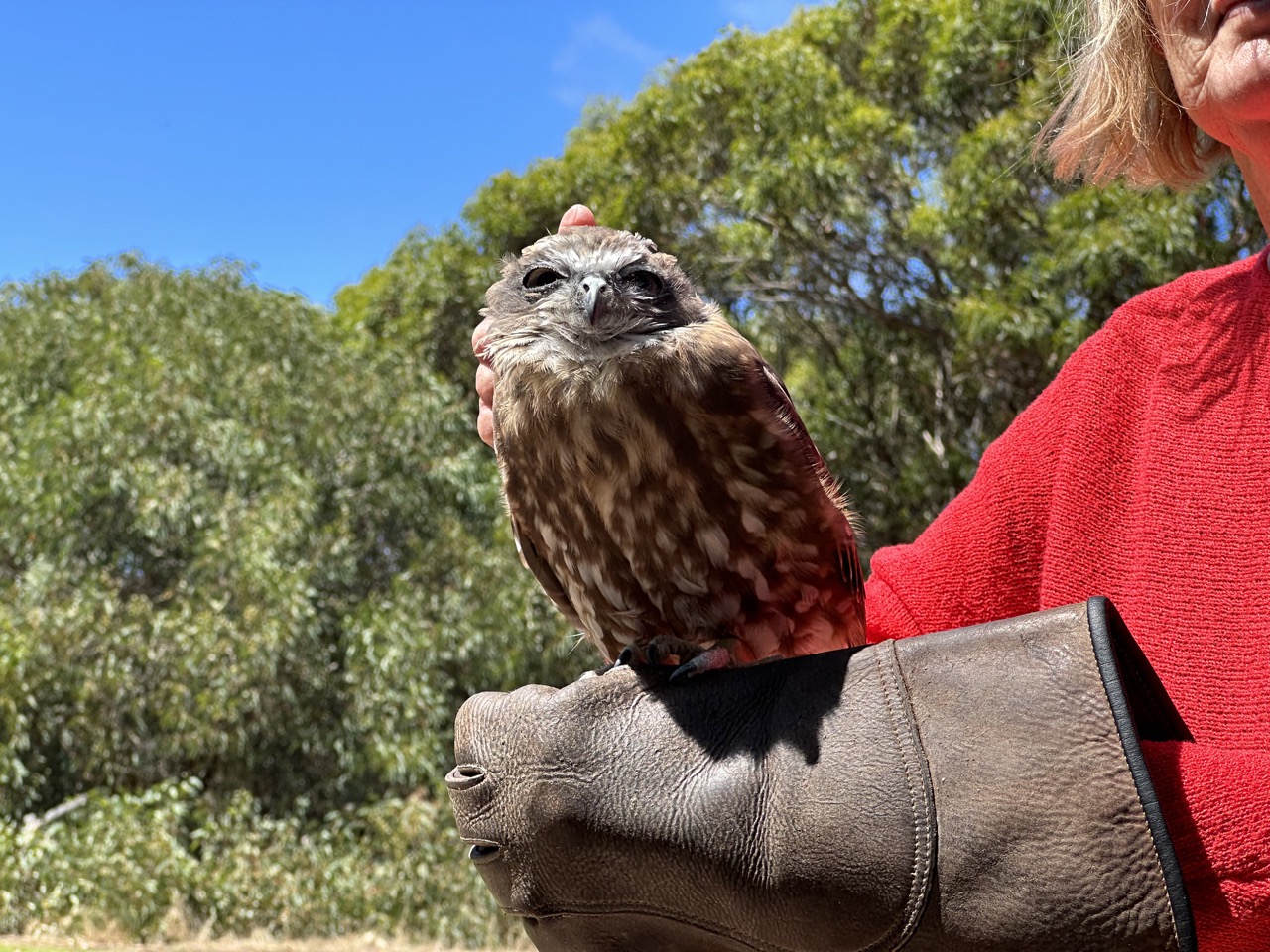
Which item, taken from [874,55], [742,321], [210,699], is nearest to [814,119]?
[874,55]

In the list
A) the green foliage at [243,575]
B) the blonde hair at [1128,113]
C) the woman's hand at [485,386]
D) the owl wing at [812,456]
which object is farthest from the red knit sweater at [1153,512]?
the green foliage at [243,575]

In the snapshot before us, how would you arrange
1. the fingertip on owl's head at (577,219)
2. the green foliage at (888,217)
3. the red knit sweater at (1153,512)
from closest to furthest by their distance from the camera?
the red knit sweater at (1153,512), the fingertip on owl's head at (577,219), the green foliage at (888,217)

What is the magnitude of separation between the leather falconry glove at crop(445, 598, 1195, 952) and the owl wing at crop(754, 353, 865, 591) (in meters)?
0.84

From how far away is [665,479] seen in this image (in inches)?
100

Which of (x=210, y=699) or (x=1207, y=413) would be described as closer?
(x=1207, y=413)

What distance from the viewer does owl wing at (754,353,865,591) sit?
269 cm

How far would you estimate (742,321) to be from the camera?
14.4 metres

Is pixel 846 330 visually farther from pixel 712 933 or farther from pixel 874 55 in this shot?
pixel 712 933

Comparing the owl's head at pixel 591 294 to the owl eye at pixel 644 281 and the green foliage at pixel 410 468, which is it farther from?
the green foliage at pixel 410 468

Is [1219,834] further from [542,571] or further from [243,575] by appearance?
[243,575]

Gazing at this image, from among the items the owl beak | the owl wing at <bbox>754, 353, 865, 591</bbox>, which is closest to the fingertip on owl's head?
the owl beak

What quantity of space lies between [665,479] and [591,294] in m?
0.51

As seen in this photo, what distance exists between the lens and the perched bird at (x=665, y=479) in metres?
2.55

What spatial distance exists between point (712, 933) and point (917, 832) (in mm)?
409
